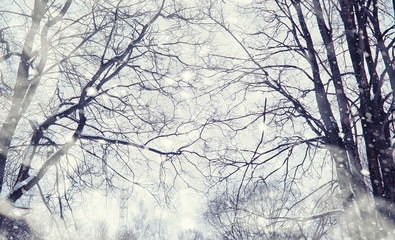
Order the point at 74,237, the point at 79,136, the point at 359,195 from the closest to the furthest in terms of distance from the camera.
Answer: the point at 359,195
the point at 79,136
the point at 74,237

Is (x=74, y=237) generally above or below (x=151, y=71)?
below

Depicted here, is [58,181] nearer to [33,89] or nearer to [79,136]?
[79,136]

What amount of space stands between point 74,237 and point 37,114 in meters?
2.56

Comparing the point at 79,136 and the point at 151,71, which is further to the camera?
the point at 151,71

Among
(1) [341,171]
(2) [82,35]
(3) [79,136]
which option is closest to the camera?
(1) [341,171]

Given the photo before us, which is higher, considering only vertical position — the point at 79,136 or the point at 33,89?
the point at 33,89

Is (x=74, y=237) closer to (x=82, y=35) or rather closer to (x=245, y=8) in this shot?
(x=82, y=35)

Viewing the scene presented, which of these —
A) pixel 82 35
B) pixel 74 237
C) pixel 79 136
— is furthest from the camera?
pixel 74 237

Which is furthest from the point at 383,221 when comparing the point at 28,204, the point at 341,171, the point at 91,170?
the point at 28,204

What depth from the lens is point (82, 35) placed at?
4.60 meters

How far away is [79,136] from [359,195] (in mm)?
4186

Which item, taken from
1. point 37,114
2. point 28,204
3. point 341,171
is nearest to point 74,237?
point 28,204

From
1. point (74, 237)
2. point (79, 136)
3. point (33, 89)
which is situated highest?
point (33, 89)

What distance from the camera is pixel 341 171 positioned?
3031mm
